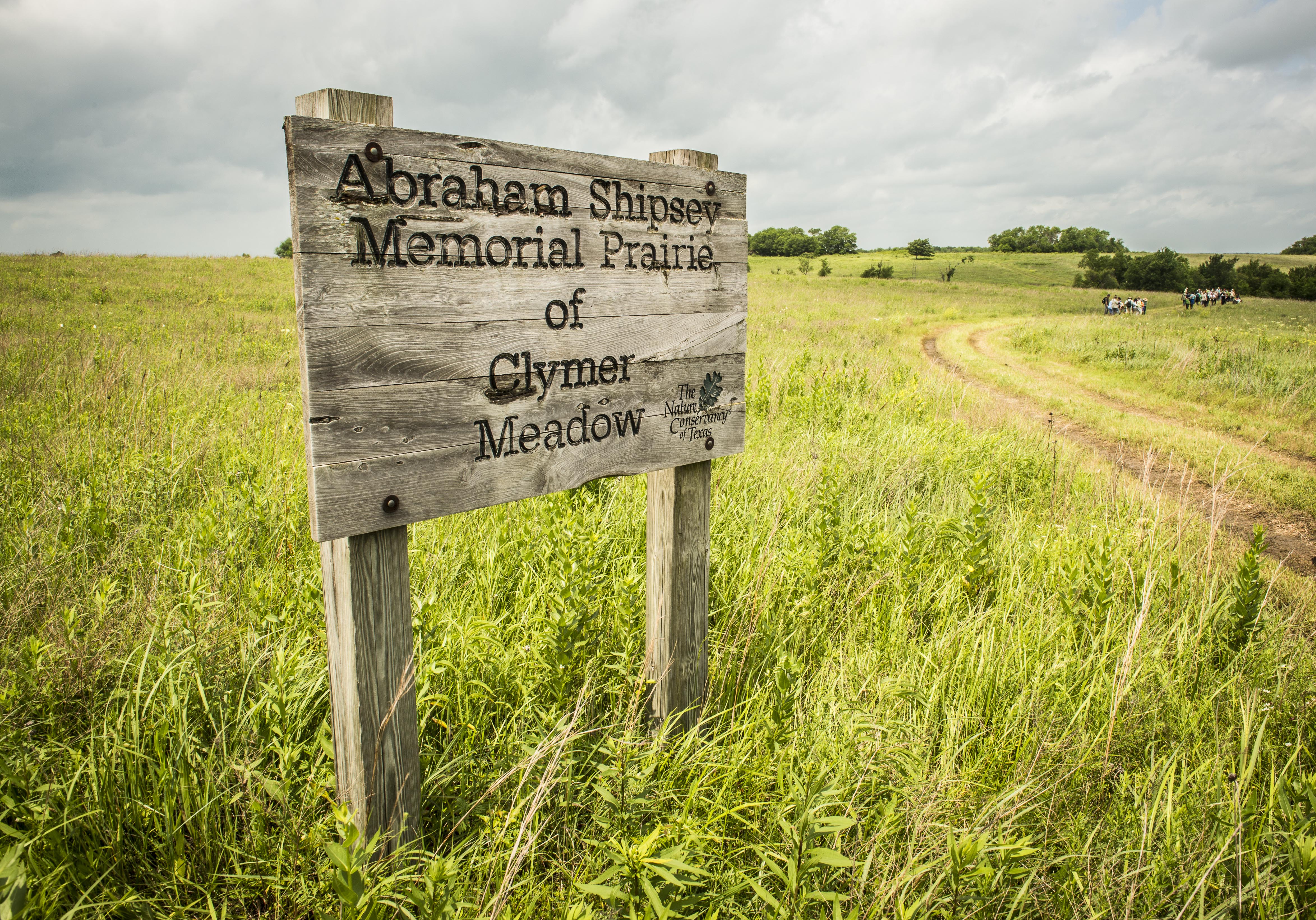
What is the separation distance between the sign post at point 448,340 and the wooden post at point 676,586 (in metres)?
0.17

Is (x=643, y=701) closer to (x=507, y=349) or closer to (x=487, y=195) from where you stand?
(x=507, y=349)

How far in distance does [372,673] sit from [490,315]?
3.15ft

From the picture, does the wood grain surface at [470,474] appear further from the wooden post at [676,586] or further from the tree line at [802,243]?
the tree line at [802,243]

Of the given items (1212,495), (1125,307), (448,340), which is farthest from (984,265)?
(448,340)

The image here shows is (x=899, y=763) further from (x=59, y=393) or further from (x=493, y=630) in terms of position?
(x=59, y=393)

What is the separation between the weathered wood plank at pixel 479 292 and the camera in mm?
1404

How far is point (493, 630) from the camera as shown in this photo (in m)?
2.50

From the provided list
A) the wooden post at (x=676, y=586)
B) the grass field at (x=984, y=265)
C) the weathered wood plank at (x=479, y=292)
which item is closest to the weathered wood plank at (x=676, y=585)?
the wooden post at (x=676, y=586)

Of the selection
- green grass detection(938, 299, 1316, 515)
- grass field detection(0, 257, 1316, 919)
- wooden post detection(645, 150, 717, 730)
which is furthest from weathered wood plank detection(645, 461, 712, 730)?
green grass detection(938, 299, 1316, 515)

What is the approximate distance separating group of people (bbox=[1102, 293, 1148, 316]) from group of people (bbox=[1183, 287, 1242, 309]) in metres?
9.08

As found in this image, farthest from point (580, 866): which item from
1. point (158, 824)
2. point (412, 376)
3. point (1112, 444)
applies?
point (1112, 444)

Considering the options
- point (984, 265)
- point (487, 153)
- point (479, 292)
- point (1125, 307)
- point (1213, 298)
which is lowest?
point (479, 292)

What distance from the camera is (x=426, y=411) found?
5.26ft

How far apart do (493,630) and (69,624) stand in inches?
50.5
